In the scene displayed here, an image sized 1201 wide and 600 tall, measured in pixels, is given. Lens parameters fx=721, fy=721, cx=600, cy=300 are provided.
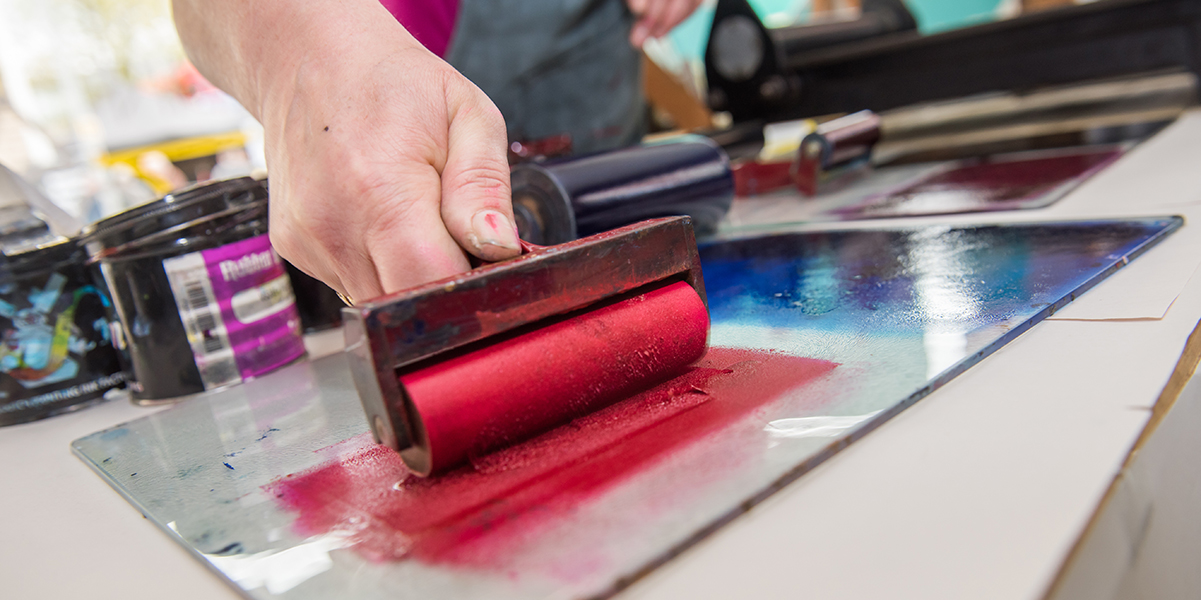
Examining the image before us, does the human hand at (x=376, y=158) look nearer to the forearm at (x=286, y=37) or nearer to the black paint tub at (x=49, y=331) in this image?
the forearm at (x=286, y=37)

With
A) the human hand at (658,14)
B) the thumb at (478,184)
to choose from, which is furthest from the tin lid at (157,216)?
the human hand at (658,14)

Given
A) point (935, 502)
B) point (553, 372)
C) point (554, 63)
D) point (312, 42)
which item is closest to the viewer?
point (935, 502)

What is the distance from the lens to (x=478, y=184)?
680mm

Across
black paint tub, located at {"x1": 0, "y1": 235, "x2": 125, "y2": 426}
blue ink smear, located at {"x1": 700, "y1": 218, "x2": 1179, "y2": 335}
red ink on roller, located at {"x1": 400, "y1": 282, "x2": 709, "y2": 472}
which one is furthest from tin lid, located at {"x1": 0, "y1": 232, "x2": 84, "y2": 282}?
blue ink smear, located at {"x1": 700, "y1": 218, "x2": 1179, "y2": 335}

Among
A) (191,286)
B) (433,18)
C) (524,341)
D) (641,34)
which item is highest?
(433,18)

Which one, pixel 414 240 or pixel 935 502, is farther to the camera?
pixel 414 240

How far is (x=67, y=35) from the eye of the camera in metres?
5.82

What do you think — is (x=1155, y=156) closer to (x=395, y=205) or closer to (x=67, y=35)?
(x=395, y=205)

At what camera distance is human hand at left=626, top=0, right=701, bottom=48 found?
6.21 feet

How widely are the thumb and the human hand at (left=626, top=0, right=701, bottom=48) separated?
1.29m

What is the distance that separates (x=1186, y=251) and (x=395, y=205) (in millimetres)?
873

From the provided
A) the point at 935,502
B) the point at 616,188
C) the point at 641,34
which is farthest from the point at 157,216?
the point at 641,34

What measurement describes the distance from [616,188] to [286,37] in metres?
0.56

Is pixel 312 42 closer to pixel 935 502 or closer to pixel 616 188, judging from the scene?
pixel 616 188
